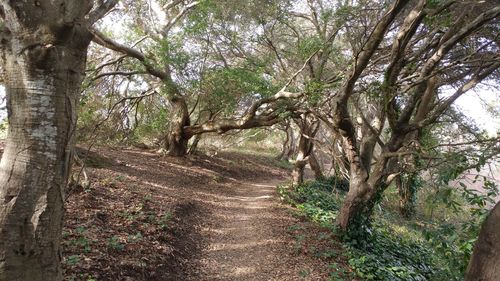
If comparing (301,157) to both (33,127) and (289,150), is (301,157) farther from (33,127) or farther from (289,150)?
(289,150)

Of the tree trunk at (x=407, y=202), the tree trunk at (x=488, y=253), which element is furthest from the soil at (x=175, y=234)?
the tree trunk at (x=407, y=202)

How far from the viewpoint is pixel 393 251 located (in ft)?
24.7

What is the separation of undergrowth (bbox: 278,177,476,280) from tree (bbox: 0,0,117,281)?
458 cm

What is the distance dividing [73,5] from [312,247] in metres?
5.79

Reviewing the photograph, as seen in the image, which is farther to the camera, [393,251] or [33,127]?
[393,251]

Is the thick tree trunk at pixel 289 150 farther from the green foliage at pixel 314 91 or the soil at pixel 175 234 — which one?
the green foliage at pixel 314 91

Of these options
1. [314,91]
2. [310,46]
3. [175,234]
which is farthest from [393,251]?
[310,46]

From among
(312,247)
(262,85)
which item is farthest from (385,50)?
(312,247)

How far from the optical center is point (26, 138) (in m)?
2.48

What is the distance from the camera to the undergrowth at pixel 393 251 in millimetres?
4617

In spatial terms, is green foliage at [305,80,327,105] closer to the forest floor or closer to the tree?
the forest floor

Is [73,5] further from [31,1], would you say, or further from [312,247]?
[312,247]

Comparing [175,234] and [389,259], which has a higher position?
[175,234]

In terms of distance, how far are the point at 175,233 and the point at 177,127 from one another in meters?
8.01
